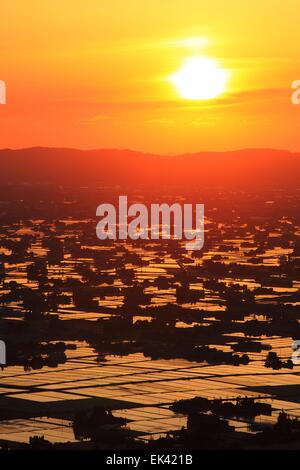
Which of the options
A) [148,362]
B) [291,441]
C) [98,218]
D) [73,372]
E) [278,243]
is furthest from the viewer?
[98,218]

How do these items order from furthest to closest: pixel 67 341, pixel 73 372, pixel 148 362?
pixel 67 341 < pixel 148 362 < pixel 73 372

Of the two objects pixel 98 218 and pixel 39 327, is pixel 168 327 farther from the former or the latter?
pixel 98 218

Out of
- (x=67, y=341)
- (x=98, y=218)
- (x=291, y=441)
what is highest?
(x=98, y=218)

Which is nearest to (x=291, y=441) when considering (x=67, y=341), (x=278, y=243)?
(x=67, y=341)

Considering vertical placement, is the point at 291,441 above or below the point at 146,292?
below

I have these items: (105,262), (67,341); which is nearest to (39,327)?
(67,341)

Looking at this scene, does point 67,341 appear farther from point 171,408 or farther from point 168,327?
point 171,408

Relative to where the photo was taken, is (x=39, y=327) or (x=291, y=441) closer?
(x=291, y=441)

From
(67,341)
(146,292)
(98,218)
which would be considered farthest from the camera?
(98,218)

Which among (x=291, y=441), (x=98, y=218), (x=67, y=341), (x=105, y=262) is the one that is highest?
(x=98, y=218)
